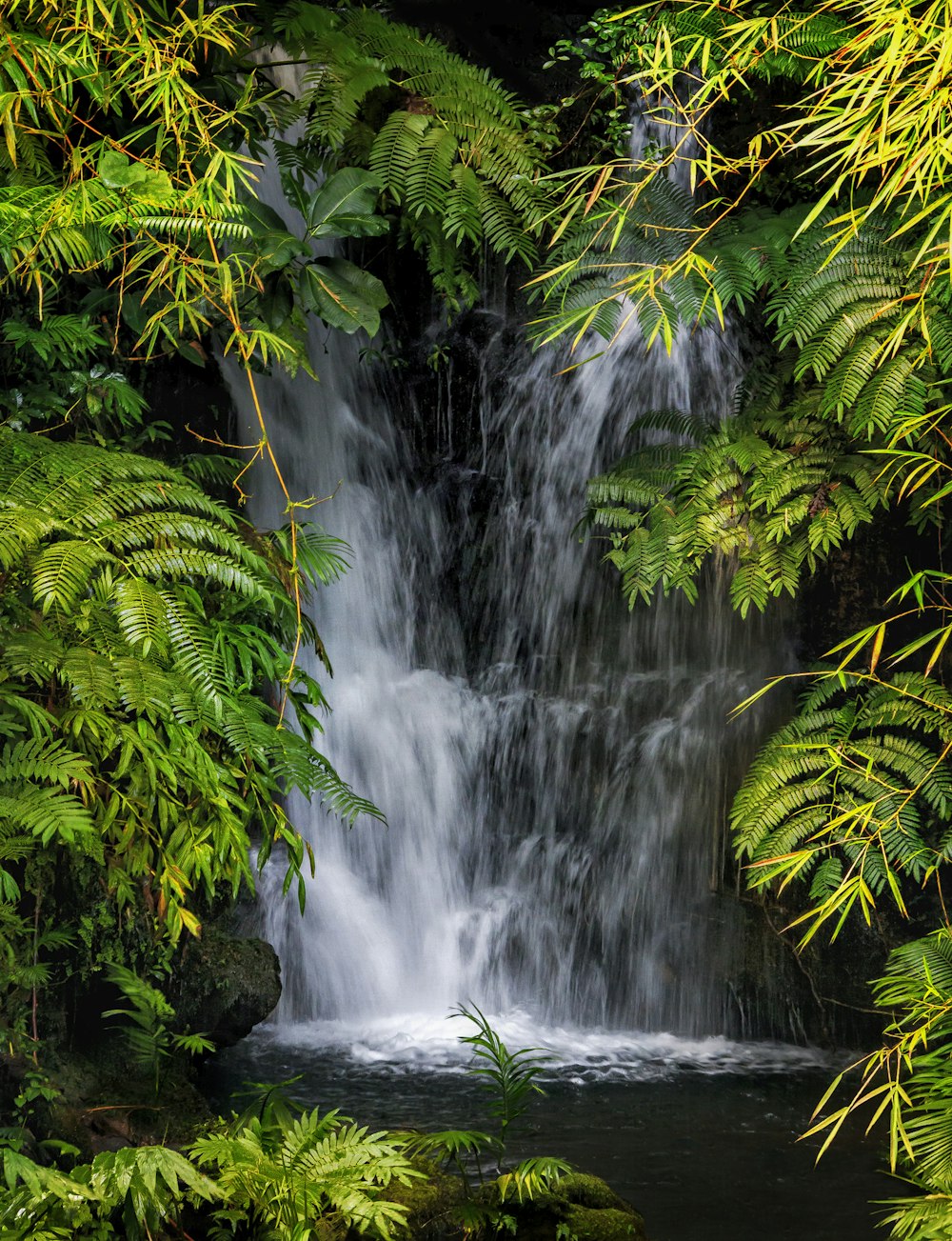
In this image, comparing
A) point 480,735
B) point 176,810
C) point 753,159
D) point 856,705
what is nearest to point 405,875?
point 480,735

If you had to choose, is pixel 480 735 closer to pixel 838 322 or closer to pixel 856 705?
pixel 856 705

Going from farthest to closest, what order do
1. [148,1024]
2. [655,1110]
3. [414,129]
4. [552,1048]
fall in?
1. [552,1048]
2. [655,1110]
3. [414,129]
4. [148,1024]

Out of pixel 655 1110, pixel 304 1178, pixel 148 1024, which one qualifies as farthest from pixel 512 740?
pixel 304 1178

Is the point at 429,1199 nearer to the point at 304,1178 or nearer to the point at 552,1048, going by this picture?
the point at 304,1178

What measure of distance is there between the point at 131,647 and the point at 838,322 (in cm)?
276

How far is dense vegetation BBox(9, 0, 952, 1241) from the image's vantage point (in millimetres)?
2951

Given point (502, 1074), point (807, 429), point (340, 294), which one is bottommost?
point (502, 1074)

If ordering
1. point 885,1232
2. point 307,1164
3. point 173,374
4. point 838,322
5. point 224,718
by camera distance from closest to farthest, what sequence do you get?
point 307,1164 → point 224,718 → point 885,1232 → point 838,322 → point 173,374

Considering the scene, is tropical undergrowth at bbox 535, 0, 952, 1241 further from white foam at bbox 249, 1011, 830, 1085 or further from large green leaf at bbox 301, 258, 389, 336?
large green leaf at bbox 301, 258, 389, 336

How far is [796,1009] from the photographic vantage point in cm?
553

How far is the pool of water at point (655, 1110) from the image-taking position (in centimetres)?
384

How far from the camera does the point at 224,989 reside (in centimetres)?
468

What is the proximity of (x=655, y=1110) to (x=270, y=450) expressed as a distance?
3076 millimetres

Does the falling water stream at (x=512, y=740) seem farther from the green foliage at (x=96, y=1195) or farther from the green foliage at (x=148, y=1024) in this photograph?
the green foliage at (x=96, y=1195)
